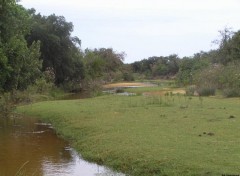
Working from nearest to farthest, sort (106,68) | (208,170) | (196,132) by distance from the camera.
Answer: (208,170)
(196,132)
(106,68)

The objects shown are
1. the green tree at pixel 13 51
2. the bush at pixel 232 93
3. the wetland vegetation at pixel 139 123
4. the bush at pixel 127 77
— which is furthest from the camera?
the bush at pixel 127 77

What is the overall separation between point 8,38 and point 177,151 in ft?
42.2

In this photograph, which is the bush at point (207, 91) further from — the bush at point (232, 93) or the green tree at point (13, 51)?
the green tree at point (13, 51)

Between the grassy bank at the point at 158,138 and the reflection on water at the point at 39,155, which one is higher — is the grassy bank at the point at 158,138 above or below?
above

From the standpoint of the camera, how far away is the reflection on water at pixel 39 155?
46.1 ft

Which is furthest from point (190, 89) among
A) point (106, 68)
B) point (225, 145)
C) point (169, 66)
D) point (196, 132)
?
point (169, 66)

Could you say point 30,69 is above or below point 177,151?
above

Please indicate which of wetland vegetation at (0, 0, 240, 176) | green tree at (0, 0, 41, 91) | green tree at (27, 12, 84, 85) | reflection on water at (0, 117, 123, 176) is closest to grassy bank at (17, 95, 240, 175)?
wetland vegetation at (0, 0, 240, 176)

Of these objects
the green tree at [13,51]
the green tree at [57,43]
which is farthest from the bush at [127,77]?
the green tree at [13,51]

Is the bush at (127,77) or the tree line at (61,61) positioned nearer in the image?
the tree line at (61,61)

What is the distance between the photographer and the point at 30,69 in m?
24.4

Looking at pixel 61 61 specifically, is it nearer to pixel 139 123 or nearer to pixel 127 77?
pixel 139 123

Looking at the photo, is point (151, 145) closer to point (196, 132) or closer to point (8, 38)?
point (196, 132)

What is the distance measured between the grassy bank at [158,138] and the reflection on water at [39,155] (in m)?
0.59
